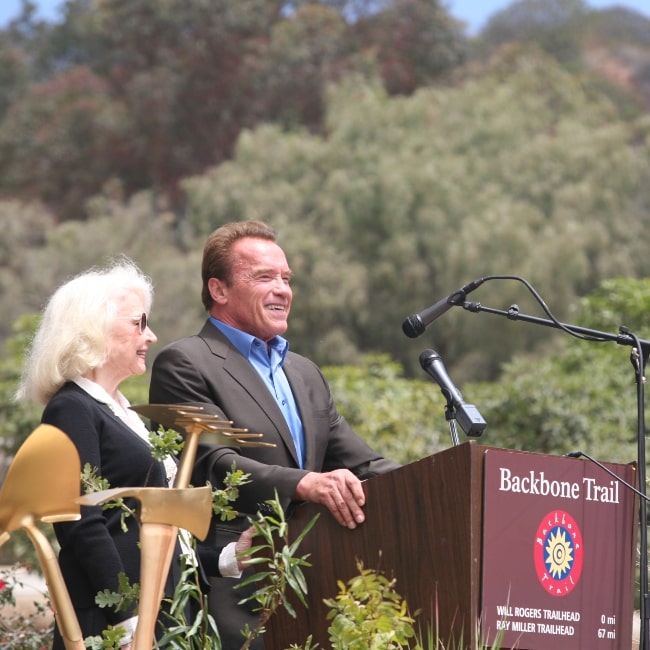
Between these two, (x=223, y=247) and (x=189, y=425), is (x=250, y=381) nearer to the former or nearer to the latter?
(x=223, y=247)

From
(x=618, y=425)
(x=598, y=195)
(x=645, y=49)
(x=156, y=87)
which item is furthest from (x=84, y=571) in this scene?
(x=645, y=49)

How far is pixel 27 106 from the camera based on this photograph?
45.9 metres

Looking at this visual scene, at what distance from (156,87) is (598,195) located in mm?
21325

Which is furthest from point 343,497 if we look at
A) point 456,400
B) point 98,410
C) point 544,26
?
point 544,26

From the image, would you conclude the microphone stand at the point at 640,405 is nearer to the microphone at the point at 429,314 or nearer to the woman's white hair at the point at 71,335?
the microphone at the point at 429,314

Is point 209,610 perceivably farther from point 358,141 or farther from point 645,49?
point 645,49

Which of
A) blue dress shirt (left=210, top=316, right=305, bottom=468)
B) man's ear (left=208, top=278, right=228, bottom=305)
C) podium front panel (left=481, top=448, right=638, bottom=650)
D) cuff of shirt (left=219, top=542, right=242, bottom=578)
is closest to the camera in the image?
podium front panel (left=481, top=448, right=638, bottom=650)

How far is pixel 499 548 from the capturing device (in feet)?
9.98

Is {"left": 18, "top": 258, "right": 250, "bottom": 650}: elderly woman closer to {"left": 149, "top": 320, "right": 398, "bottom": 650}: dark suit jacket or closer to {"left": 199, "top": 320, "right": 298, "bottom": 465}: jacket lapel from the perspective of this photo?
{"left": 149, "top": 320, "right": 398, "bottom": 650}: dark suit jacket

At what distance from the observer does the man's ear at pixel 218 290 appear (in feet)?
14.1

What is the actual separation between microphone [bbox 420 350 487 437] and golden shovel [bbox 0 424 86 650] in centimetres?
111

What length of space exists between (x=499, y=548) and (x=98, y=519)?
1.12 m

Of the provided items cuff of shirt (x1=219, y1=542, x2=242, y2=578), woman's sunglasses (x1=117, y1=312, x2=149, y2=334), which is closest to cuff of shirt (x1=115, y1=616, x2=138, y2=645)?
cuff of shirt (x1=219, y1=542, x2=242, y2=578)

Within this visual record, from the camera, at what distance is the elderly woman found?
349cm
